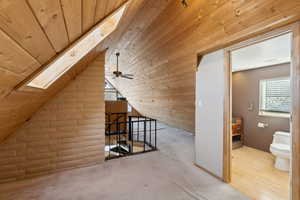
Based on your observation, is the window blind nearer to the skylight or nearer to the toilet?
the toilet

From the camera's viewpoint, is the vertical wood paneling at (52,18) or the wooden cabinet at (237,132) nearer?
the vertical wood paneling at (52,18)

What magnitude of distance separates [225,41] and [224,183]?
199 centimetres

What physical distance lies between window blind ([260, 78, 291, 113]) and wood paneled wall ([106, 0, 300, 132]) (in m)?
1.67

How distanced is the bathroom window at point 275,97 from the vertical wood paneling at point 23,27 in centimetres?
408

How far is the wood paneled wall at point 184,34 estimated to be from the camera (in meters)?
1.46

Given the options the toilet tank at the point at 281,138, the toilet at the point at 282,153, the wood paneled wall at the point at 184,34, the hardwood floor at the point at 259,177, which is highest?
the wood paneled wall at the point at 184,34

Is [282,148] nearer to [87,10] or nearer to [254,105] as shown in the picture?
[254,105]

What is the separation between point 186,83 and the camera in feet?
10.6

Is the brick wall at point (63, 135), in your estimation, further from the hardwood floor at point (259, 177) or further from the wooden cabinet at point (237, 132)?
the wooden cabinet at point (237, 132)

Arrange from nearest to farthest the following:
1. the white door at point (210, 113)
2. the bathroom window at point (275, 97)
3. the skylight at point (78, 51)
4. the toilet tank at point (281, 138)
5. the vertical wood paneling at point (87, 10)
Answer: the vertical wood paneling at point (87, 10) → the skylight at point (78, 51) → the white door at point (210, 113) → the toilet tank at point (281, 138) → the bathroom window at point (275, 97)

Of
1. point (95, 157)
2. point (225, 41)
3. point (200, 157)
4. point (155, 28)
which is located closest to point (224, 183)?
point (200, 157)

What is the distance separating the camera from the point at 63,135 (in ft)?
7.92

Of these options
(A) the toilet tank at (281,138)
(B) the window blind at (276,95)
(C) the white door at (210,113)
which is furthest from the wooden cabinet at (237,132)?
(C) the white door at (210,113)

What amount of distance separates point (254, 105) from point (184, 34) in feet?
8.50
